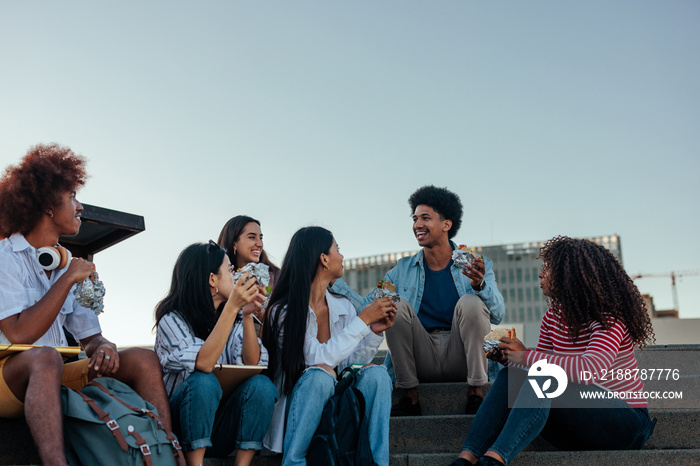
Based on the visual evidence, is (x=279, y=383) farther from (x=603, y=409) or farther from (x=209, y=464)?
(x=603, y=409)

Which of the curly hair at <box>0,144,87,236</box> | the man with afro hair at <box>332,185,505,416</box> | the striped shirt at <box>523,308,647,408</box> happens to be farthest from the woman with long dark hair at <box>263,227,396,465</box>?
the curly hair at <box>0,144,87,236</box>

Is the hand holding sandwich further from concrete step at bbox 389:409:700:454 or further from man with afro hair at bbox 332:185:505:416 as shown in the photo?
man with afro hair at bbox 332:185:505:416

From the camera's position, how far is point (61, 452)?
2.35 meters

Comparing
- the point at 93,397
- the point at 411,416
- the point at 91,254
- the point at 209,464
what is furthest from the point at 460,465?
the point at 91,254

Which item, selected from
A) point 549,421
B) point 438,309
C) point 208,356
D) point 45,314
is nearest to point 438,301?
point 438,309

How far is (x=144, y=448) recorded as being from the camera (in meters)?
2.44

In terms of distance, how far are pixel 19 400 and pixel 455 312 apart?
7.97 feet

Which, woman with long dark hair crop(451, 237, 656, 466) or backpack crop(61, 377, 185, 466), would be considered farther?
woman with long dark hair crop(451, 237, 656, 466)

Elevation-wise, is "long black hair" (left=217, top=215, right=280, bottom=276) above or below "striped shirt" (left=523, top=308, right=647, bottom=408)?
above

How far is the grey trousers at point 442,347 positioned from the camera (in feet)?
12.7

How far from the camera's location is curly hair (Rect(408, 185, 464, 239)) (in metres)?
4.75

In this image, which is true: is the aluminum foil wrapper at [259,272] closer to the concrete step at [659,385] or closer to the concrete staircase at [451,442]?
the concrete staircase at [451,442]

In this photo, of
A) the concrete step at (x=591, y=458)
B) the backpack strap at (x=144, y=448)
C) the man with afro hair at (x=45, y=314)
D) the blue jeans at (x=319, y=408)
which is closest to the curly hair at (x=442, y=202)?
the blue jeans at (x=319, y=408)

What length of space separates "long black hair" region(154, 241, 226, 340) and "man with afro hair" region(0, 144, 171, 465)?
345mm
